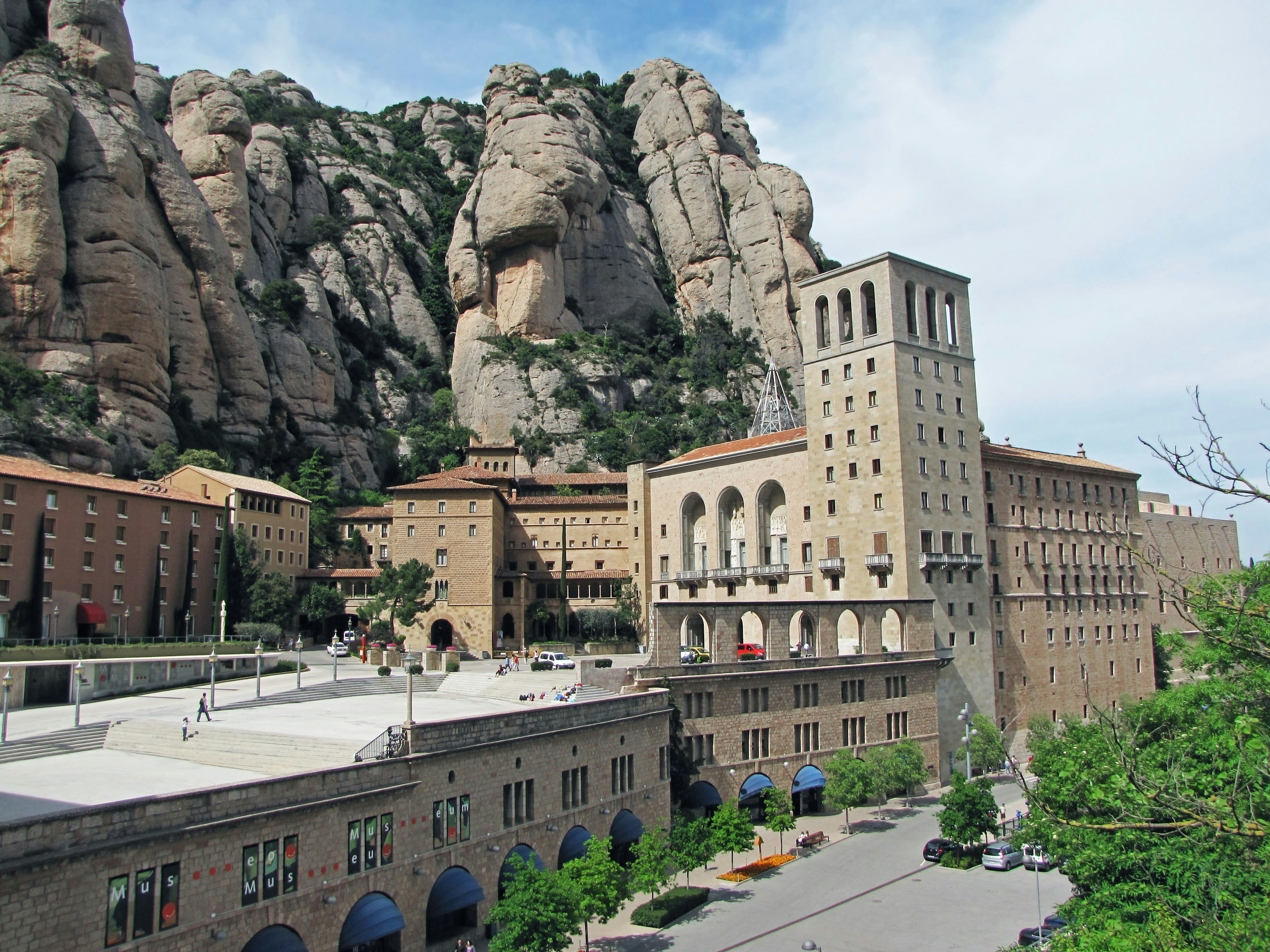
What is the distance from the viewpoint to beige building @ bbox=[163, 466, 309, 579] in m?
59.8

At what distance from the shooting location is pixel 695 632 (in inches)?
2655

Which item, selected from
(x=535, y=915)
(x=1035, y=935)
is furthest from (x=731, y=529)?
(x=535, y=915)

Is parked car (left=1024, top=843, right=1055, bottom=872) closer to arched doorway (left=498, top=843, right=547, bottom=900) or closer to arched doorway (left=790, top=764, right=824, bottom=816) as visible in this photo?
arched doorway (left=790, top=764, right=824, bottom=816)

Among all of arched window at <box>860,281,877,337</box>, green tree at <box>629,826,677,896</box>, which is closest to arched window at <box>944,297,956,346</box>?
arched window at <box>860,281,877,337</box>

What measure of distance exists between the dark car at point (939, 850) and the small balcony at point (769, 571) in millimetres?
23835

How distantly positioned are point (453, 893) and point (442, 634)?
138 ft

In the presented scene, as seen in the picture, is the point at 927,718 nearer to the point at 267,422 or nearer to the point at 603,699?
the point at 603,699

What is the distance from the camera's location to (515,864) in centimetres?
2550

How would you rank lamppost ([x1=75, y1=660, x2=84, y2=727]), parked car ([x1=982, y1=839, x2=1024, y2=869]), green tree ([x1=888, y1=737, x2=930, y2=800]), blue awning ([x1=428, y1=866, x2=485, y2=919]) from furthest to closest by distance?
green tree ([x1=888, y1=737, x2=930, y2=800]), parked car ([x1=982, y1=839, x2=1024, y2=869]), lamppost ([x1=75, y1=660, x2=84, y2=727]), blue awning ([x1=428, y1=866, x2=485, y2=919])

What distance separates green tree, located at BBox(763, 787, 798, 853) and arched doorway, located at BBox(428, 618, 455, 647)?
32663mm

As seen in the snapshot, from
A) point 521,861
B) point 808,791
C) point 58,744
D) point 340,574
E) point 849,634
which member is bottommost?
point 808,791

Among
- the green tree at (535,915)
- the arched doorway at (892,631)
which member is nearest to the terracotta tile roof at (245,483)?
the arched doorway at (892,631)

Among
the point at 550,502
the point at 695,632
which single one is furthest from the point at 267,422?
the point at 695,632

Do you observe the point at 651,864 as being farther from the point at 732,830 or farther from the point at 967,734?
the point at 967,734
